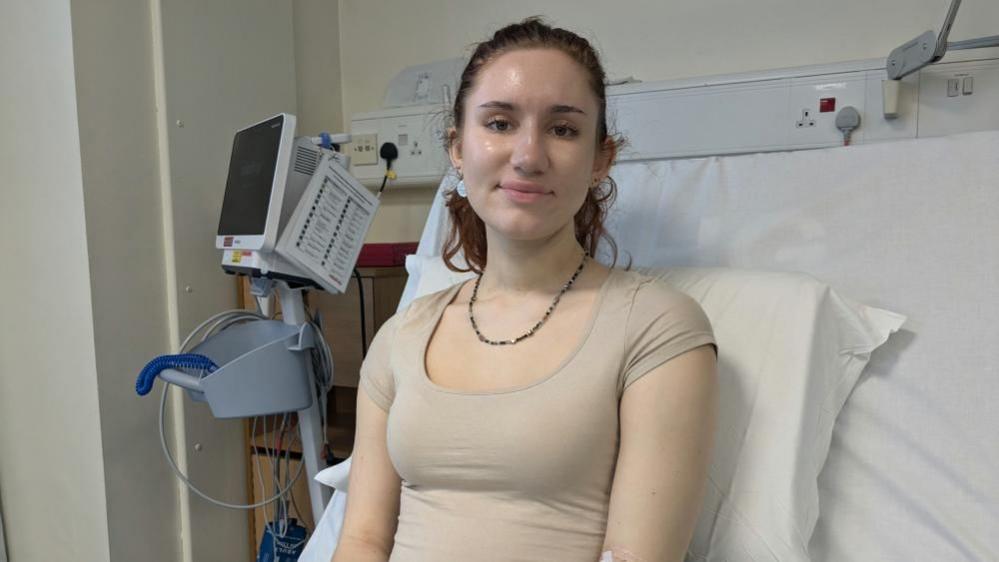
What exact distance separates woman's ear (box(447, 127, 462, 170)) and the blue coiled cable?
26.1 inches

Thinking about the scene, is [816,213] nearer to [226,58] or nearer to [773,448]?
[773,448]

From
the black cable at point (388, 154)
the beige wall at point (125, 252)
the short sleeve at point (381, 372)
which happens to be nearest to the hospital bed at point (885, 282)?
the short sleeve at point (381, 372)

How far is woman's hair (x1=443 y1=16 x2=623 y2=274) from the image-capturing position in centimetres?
85

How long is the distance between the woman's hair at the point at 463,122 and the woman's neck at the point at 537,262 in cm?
11

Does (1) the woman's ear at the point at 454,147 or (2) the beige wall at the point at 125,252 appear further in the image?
(2) the beige wall at the point at 125,252

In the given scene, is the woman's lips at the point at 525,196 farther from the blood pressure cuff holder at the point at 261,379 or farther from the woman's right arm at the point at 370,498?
A: the blood pressure cuff holder at the point at 261,379

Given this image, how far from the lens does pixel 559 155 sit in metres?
0.80

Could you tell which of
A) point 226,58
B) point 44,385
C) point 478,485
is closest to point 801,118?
point 478,485

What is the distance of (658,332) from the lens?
742 mm

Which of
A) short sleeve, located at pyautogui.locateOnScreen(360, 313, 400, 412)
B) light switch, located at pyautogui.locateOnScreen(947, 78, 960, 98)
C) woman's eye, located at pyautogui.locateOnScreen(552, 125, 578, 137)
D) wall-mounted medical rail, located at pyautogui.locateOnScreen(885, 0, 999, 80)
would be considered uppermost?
wall-mounted medical rail, located at pyautogui.locateOnScreen(885, 0, 999, 80)

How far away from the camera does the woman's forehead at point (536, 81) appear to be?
31.5 inches

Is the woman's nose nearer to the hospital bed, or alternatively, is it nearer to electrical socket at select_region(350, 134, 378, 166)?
the hospital bed

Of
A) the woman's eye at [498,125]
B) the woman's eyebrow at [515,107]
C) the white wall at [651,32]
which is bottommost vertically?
the woman's eye at [498,125]

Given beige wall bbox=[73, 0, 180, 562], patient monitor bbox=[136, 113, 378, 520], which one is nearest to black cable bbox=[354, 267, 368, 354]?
patient monitor bbox=[136, 113, 378, 520]
